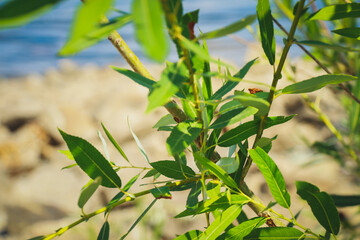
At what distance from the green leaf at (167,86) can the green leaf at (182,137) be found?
0.05 metres

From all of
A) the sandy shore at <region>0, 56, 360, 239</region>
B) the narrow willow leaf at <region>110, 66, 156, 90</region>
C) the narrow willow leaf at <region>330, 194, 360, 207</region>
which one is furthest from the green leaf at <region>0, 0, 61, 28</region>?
the sandy shore at <region>0, 56, 360, 239</region>

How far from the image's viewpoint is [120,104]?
3.60m

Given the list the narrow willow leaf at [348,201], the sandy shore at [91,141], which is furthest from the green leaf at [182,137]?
the sandy shore at [91,141]

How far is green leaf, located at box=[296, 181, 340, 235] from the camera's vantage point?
36 cm

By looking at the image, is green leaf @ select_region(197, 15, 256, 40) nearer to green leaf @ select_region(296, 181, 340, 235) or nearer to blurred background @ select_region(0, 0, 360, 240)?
green leaf @ select_region(296, 181, 340, 235)

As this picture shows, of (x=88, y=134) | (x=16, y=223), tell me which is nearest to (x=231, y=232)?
(x=16, y=223)

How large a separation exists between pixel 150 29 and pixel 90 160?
22 centimetres

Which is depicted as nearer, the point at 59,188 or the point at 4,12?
the point at 4,12

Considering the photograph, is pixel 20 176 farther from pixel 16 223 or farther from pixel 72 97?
pixel 72 97

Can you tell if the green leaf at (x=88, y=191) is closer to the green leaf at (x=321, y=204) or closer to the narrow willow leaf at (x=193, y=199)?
the narrow willow leaf at (x=193, y=199)

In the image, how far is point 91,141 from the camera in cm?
356

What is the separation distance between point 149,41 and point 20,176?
372 centimetres

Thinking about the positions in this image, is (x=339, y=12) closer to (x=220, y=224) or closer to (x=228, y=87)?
(x=228, y=87)

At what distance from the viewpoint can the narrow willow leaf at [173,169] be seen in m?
0.36
